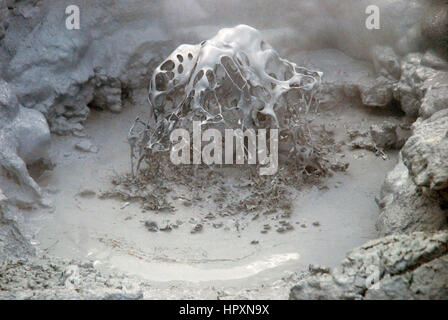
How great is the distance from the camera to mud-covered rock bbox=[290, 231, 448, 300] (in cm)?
305

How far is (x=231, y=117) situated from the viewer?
5430 millimetres

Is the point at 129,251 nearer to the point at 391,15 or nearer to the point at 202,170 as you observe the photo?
the point at 202,170

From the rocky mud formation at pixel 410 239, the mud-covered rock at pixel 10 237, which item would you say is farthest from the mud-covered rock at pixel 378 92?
the mud-covered rock at pixel 10 237

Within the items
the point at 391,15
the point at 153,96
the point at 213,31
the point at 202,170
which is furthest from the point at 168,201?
the point at 391,15

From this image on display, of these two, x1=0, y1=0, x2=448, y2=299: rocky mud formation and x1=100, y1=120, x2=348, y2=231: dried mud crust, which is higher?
x1=0, y1=0, x2=448, y2=299: rocky mud formation

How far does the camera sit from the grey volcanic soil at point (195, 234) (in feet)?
13.6

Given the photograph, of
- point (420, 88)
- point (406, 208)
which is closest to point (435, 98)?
point (420, 88)

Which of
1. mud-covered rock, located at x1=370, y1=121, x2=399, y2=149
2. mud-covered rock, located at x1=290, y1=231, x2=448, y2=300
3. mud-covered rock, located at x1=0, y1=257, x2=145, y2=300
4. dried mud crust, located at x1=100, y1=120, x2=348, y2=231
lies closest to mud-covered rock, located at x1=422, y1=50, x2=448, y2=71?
mud-covered rock, located at x1=370, y1=121, x2=399, y2=149

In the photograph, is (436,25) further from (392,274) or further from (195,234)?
(392,274)

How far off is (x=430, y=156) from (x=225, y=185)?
209 centimetres

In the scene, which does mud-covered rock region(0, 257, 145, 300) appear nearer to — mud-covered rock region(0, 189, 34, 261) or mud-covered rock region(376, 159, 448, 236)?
mud-covered rock region(0, 189, 34, 261)

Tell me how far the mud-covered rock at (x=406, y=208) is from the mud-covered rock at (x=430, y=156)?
22 cm

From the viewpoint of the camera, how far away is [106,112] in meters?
6.29

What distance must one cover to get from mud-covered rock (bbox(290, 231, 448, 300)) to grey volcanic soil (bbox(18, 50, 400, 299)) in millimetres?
518
